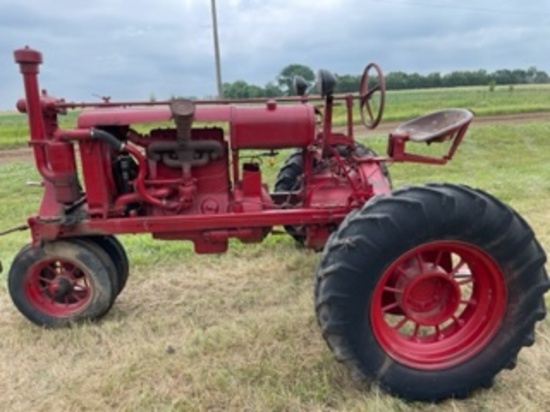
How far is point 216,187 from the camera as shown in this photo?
12.8 feet

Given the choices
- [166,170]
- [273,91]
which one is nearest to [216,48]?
[273,91]

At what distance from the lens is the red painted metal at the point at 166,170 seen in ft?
12.0

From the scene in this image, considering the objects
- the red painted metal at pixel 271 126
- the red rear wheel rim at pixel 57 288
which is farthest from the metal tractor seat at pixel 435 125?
the red rear wheel rim at pixel 57 288

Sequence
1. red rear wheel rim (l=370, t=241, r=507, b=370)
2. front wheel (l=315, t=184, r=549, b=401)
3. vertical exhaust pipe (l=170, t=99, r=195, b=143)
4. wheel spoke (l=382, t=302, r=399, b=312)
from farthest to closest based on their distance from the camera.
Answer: vertical exhaust pipe (l=170, t=99, r=195, b=143), wheel spoke (l=382, t=302, r=399, b=312), red rear wheel rim (l=370, t=241, r=507, b=370), front wheel (l=315, t=184, r=549, b=401)

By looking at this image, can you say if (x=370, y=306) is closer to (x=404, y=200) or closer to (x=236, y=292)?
(x=404, y=200)

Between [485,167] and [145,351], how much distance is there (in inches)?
342

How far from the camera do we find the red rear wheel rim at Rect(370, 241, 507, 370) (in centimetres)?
271

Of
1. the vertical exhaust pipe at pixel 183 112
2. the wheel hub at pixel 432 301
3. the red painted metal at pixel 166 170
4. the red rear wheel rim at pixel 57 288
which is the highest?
the vertical exhaust pipe at pixel 183 112

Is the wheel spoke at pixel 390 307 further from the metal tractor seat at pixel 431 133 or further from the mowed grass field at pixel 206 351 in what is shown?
the metal tractor seat at pixel 431 133

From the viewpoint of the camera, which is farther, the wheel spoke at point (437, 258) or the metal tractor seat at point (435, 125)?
the metal tractor seat at point (435, 125)

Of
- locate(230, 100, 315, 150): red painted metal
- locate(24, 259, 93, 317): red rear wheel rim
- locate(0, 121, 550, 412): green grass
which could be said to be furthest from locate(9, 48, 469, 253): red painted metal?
locate(0, 121, 550, 412): green grass

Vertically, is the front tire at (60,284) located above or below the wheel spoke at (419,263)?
below

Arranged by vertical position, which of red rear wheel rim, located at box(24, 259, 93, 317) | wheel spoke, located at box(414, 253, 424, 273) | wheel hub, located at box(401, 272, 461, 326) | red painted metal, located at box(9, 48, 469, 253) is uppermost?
red painted metal, located at box(9, 48, 469, 253)

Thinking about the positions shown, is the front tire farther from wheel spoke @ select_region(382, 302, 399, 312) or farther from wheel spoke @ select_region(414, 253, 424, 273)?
wheel spoke @ select_region(414, 253, 424, 273)
